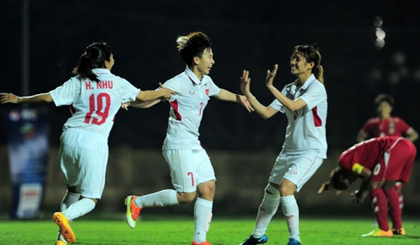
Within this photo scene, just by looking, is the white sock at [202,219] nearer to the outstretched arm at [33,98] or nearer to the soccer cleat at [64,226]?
the soccer cleat at [64,226]

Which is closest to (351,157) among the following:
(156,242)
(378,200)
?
(378,200)

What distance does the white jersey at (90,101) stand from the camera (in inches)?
321

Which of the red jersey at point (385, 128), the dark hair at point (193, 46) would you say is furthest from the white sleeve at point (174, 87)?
the red jersey at point (385, 128)

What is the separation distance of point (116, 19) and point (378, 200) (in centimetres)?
1054

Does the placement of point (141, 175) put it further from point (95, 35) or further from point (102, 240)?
point (102, 240)

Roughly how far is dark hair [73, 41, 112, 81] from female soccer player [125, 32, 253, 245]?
2.33ft

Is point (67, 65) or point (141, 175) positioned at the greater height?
point (67, 65)

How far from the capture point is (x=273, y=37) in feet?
69.3

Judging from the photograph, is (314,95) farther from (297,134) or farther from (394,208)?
(394,208)

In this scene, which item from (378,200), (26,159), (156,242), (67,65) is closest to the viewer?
(156,242)

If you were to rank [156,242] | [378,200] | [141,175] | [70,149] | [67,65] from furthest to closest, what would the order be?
[141,175] < [67,65] < [378,200] < [156,242] < [70,149]

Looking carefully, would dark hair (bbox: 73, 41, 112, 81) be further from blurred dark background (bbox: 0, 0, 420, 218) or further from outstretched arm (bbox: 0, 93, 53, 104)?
blurred dark background (bbox: 0, 0, 420, 218)

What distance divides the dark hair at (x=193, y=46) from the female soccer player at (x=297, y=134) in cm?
54

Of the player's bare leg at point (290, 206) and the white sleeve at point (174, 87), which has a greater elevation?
the white sleeve at point (174, 87)
